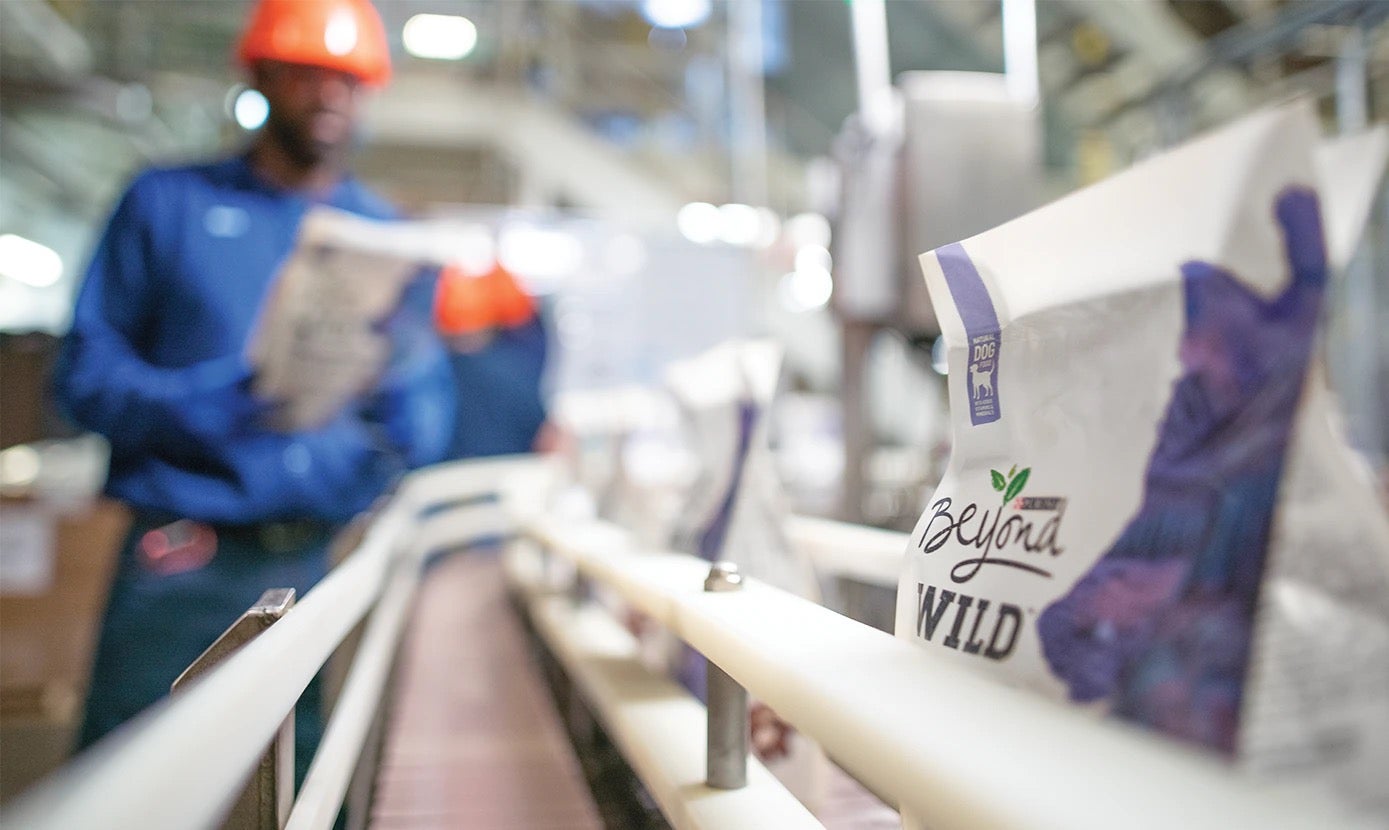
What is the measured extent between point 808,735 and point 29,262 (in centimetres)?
912

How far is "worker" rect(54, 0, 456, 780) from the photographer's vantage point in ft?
5.20

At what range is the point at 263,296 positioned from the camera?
5.67ft

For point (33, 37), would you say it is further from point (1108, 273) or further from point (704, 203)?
point (1108, 273)

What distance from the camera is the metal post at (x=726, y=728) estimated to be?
0.90m

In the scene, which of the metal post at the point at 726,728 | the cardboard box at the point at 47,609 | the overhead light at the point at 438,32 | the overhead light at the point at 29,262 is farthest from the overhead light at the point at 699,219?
the metal post at the point at 726,728

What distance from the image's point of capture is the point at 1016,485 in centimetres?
60

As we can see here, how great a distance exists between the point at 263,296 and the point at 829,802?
4.11 ft

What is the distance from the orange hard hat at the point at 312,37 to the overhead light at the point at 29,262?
6.36 m

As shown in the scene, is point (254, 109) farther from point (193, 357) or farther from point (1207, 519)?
point (1207, 519)

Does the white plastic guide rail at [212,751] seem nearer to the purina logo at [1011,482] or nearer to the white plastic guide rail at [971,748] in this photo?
the white plastic guide rail at [971,748]

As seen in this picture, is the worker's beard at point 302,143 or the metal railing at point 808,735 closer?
the metal railing at point 808,735

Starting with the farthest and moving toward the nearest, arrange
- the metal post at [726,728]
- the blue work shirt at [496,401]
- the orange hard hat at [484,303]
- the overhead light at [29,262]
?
the overhead light at [29,262], the blue work shirt at [496,401], the orange hard hat at [484,303], the metal post at [726,728]

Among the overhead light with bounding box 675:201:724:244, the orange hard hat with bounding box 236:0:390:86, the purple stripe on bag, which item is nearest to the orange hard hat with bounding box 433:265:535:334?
the overhead light with bounding box 675:201:724:244

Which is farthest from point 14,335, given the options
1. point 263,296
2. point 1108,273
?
point 1108,273
